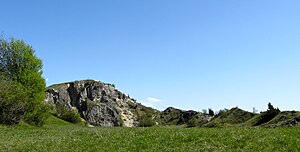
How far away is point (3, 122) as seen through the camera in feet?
182

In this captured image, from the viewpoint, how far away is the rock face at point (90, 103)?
173 meters

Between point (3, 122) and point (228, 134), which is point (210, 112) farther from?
point (228, 134)

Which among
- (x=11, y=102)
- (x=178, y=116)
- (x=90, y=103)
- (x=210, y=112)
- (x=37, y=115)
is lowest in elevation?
(x=37, y=115)

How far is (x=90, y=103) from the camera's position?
7264 inches

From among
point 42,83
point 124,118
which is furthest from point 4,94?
point 124,118

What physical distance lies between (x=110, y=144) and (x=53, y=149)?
3.66 meters

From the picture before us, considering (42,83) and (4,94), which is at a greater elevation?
(42,83)

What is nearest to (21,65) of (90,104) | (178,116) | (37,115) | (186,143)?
(37,115)

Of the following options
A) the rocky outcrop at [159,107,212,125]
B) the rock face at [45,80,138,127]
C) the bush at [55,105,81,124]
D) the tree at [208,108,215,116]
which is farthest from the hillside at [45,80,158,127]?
the tree at [208,108,215,116]

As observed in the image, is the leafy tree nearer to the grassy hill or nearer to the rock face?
the grassy hill

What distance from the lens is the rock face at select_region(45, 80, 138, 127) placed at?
567 feet

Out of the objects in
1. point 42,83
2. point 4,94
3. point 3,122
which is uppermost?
point 42,83

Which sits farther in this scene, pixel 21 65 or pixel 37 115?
pixel 21 65

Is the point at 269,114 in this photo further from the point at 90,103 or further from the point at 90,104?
the point at 90,103
